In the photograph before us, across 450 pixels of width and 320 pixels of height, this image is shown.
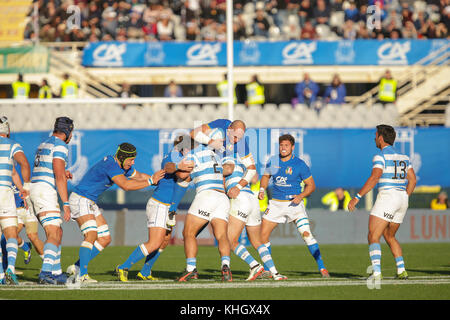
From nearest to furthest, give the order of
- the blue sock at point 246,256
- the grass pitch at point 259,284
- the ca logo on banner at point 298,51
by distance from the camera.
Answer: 1. the grass pitch at point 259,284
2. the blue sock at point 246,256
3. the ca logo on banner at point 298,51

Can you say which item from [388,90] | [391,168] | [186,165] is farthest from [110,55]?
[391,168]

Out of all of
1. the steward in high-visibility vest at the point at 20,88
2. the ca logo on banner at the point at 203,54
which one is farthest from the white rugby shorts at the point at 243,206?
the ca logo on banner at the point at 203,54

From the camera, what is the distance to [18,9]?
28.0 meters

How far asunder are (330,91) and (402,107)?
9.59ft

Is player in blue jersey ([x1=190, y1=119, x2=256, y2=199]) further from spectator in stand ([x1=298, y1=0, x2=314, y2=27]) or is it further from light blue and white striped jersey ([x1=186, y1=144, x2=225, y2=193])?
spectator in stand ([x1=298, y1=0, x2=314, y2=27])

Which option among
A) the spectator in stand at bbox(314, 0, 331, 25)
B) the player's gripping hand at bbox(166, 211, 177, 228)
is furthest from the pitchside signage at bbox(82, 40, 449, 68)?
the player's gripping hand at bbox(166, 211, 177, 228)

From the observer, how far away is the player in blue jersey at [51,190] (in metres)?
10.8

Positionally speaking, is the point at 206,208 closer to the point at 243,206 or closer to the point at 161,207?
the point at 161,207

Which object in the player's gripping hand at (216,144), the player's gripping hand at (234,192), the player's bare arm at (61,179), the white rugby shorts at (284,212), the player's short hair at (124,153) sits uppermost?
the player's gripping hand at (216,144)

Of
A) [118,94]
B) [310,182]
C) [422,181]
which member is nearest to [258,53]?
[118,94]

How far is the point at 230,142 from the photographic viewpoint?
12258 mm

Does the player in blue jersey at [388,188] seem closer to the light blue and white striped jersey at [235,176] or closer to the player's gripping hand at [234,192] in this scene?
the player's gripping hand at [234,192]

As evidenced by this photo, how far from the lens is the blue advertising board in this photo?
2069 cm

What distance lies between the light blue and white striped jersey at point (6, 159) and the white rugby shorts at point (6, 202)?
7 centimetres
